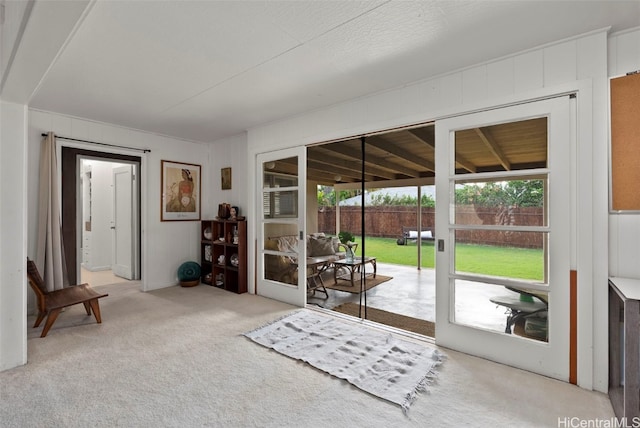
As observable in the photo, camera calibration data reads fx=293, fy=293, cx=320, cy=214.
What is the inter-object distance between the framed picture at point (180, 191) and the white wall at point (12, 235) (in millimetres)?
2345

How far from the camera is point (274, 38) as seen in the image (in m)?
2.08

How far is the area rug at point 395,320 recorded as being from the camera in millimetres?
3209

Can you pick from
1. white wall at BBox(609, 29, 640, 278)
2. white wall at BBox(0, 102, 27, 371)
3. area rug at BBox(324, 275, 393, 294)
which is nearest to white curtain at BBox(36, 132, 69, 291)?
white wall at BBox(0, 102, 27, 371)

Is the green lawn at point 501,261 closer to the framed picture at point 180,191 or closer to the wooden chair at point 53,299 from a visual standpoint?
the wooden chair at point 53,299

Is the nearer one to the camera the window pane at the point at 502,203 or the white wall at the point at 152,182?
the window pane at the point at 502,203

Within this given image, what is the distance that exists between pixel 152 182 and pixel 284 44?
3.44 meters

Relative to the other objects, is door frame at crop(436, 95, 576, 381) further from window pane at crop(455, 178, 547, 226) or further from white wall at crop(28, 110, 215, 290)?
white wall at crop(28, 110, 215, 290)

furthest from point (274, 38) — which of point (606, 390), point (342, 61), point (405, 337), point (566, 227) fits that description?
point (606, 390)

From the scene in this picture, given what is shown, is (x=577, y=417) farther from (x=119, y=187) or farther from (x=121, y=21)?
(x=119, y=187)

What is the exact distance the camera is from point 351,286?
16.4 feet

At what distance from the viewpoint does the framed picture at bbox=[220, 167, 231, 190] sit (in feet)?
15.9

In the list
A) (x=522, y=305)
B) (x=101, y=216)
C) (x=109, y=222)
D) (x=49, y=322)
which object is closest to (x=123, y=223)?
(x=109, y=222)

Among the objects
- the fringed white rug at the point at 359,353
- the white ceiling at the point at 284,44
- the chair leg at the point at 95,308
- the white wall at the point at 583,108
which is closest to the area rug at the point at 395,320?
the fringed white rug at the point at 359,353

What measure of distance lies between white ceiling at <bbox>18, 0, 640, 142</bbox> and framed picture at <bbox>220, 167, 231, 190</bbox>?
1652mm
